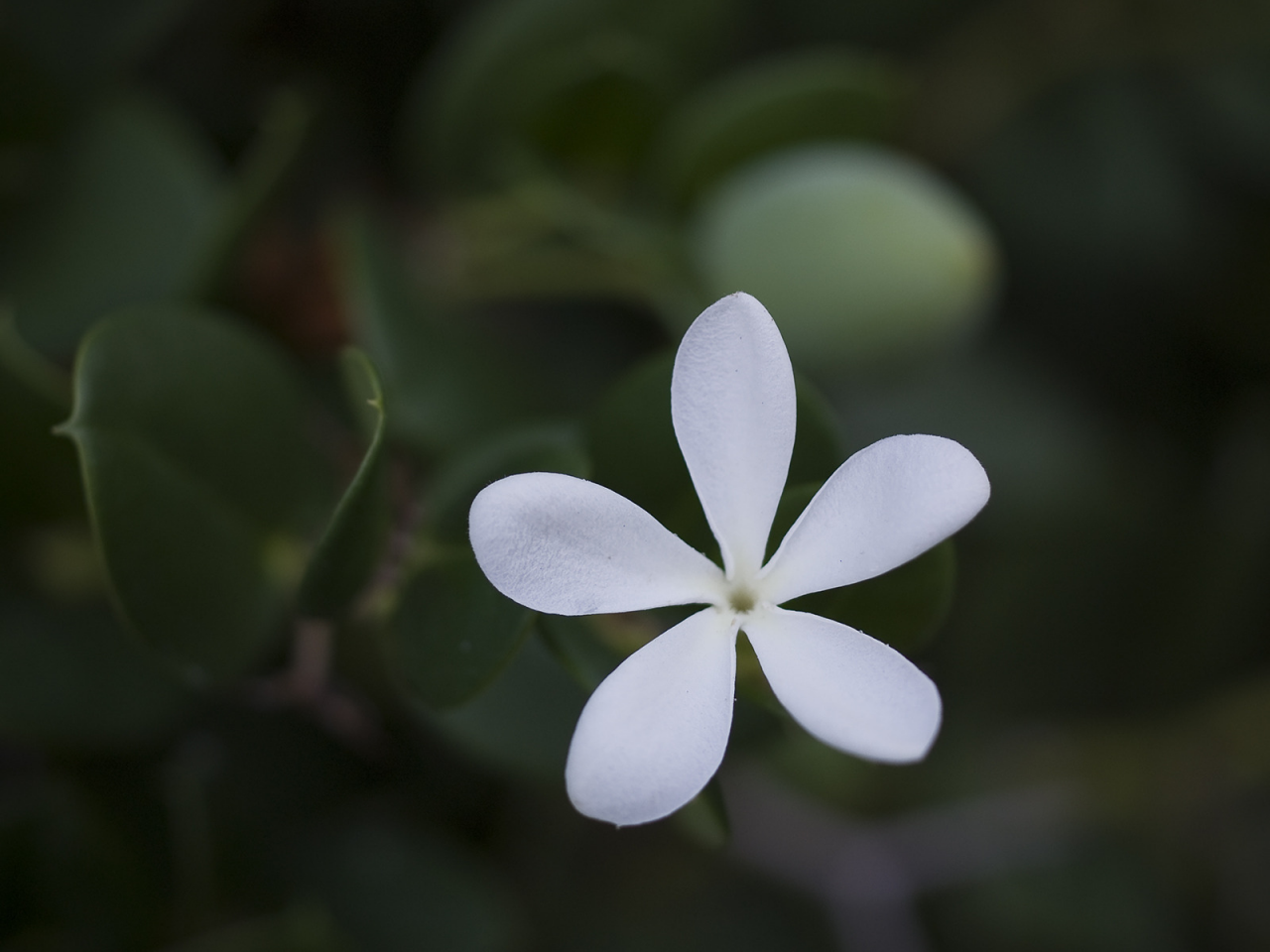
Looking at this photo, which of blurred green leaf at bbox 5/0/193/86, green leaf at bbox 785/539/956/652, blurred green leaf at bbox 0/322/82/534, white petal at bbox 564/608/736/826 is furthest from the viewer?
blurred green leaf at bbox 5/0/193/86

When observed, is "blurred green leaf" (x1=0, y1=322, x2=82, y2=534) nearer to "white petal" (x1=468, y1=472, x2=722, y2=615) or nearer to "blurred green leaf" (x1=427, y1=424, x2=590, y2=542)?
"blurred green leaf" (x1=427, y1=424, x2=590, y2=542)

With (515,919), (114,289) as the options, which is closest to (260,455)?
(114,289)

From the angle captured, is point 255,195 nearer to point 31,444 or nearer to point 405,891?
point 31,444

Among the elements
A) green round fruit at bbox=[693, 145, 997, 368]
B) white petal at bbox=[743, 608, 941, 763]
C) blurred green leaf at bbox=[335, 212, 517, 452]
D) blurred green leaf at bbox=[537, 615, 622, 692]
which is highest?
green round fruit at bbox=[693, 145, 997, 368]

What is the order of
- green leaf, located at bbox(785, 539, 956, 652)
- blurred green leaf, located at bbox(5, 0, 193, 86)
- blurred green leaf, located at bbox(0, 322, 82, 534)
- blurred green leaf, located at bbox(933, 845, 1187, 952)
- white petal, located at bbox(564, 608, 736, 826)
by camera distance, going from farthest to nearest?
blurred green leaf, located at bbox(933, 845, 1187, 952), blurred green leaf, located at bbox(5, 0, 193, 86), blurred green leaf, located at bbox(0, 322, 82, 534), green leaf, located at bbox(785, 539, 956, 652), white petal, located at bbox(564, 608, 736, 826)

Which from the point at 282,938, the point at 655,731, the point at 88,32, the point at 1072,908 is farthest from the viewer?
the point at 1072,908

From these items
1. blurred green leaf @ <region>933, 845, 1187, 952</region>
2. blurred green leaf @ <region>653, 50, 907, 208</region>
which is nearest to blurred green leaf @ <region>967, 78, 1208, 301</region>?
blurred green leaf @ <region>653, 50, 907, 208</region>

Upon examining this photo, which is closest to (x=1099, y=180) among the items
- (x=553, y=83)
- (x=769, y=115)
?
(x=769, y=115)
